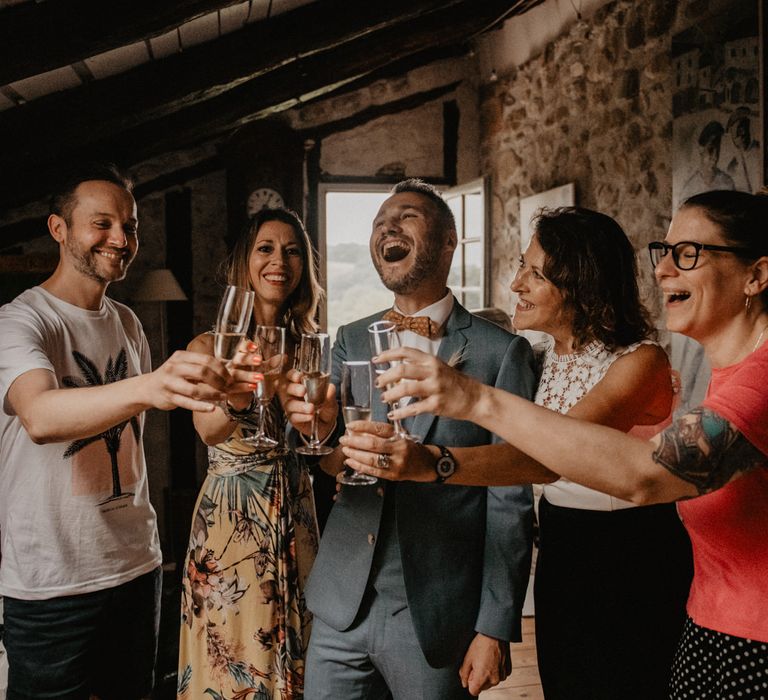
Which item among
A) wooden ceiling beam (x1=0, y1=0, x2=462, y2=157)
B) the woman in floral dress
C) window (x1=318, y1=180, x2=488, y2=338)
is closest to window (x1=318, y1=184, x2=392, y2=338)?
window (x1=318, y1=180, x2=488, y2=338)

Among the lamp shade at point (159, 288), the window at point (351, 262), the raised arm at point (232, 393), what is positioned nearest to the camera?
the raised arm at point (232, 393)

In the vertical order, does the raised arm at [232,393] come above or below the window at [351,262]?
below

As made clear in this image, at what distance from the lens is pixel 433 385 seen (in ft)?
3.85

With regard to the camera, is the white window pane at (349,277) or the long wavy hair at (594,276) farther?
the white window pane at (349,277)

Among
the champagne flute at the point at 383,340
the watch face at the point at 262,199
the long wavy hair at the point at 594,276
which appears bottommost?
the champagne flute at the point at 383,340

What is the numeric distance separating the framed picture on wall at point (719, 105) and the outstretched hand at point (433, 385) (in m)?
2.41

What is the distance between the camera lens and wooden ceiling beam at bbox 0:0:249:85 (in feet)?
7.04

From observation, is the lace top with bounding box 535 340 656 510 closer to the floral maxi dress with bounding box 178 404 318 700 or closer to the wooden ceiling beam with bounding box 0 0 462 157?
the floral maxi dress with bounding box 178 404 318 700

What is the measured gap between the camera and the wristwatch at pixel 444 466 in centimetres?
147

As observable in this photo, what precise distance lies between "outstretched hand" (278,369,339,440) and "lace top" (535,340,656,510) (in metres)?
0.61

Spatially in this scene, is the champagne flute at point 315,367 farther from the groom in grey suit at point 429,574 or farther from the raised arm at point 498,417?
the raised arm at point 498,417

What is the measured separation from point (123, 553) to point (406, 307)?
3.48 ft

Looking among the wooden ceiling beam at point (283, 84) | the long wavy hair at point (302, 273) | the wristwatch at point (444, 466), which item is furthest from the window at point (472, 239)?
the wristwatch at point (444, 466)

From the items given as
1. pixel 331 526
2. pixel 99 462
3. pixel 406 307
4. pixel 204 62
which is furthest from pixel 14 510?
pixel 204 62
